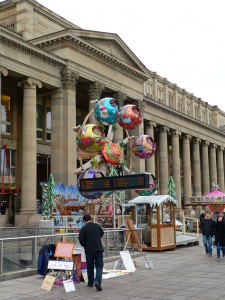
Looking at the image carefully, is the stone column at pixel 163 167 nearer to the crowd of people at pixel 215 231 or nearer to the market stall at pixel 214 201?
the market stall at pixel 214 201

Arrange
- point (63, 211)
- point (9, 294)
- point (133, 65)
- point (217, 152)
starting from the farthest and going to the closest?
1. point (217, 152)
2. point (133, 65)
3. point (63, 211)
4. point (9, 294)

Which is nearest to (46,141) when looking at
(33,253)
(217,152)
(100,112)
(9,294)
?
(100,112)

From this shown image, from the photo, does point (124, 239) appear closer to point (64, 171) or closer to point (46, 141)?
point (64, 171)

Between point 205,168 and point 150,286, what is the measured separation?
5790 centimetres

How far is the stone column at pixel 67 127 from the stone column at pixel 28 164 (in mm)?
2842

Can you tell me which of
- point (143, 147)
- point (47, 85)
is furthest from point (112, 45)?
point (143, 147)

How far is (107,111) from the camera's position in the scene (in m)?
20.2

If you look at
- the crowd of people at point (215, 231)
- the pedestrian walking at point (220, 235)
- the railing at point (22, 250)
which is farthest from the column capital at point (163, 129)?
the railing at point (22, 250)

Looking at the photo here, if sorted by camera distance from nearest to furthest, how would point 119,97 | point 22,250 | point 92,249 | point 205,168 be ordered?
1. point 92,249
2. point 22,250
3. point 119,97
4. point 205,168

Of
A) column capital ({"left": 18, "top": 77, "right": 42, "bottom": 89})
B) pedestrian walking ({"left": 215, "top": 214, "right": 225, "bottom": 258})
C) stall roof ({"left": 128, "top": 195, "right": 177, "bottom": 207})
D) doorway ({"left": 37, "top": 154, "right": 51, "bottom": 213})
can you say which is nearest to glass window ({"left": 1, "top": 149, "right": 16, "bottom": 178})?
doorway ({"left": 37, "top": 154, "right": 51, "bottom": 213})

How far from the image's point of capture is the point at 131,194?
42.9m

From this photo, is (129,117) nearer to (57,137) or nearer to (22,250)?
(22,250)

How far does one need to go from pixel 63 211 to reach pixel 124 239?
513 inches

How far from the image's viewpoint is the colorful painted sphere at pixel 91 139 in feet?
67.6
